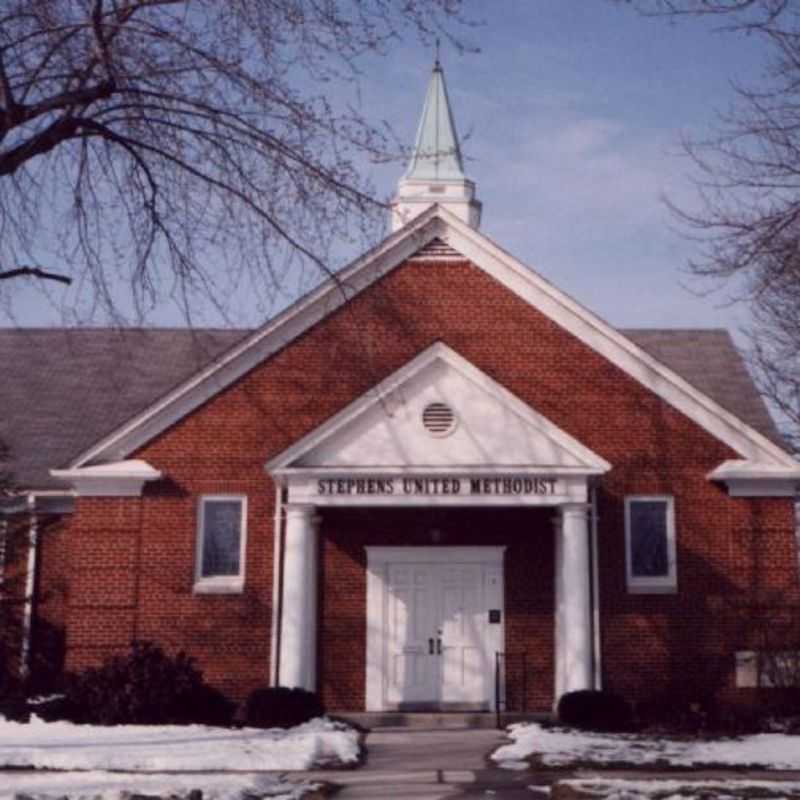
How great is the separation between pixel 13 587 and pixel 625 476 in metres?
9.69

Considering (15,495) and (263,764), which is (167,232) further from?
(15,495)

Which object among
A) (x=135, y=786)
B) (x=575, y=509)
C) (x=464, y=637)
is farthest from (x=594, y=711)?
(x=135, y=786)

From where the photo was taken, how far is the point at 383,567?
63.7 feet

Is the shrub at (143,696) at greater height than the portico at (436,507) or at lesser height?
lesser

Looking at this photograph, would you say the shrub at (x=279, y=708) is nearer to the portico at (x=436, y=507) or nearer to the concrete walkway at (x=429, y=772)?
the portico at (x=436, y=507)

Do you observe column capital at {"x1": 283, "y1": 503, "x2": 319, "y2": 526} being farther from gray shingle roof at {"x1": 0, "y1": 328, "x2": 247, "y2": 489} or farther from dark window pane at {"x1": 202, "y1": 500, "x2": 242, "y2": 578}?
gray shingle roof at {"x1": 0, "y1": 328, "x2": 247, "y2": 489}

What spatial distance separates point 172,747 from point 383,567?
18.7 ft

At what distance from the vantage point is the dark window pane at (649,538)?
1917 centimetres

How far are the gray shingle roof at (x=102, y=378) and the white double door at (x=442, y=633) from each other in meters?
5.93

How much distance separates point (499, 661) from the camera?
62.3 feet

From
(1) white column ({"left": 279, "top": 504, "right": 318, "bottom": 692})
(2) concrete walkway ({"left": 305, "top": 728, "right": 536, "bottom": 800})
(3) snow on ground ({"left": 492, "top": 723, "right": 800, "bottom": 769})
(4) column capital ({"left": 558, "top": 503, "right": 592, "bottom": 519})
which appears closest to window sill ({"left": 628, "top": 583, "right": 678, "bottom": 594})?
(4) column capital ({"left": 558, "top": 503, "right": 592, "bottom": 519})

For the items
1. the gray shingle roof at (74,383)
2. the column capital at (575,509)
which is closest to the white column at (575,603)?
the column capital at (575,509)

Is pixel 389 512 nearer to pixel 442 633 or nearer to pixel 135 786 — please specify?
pixel 442 633

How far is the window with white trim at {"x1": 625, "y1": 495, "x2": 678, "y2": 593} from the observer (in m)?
19.0
